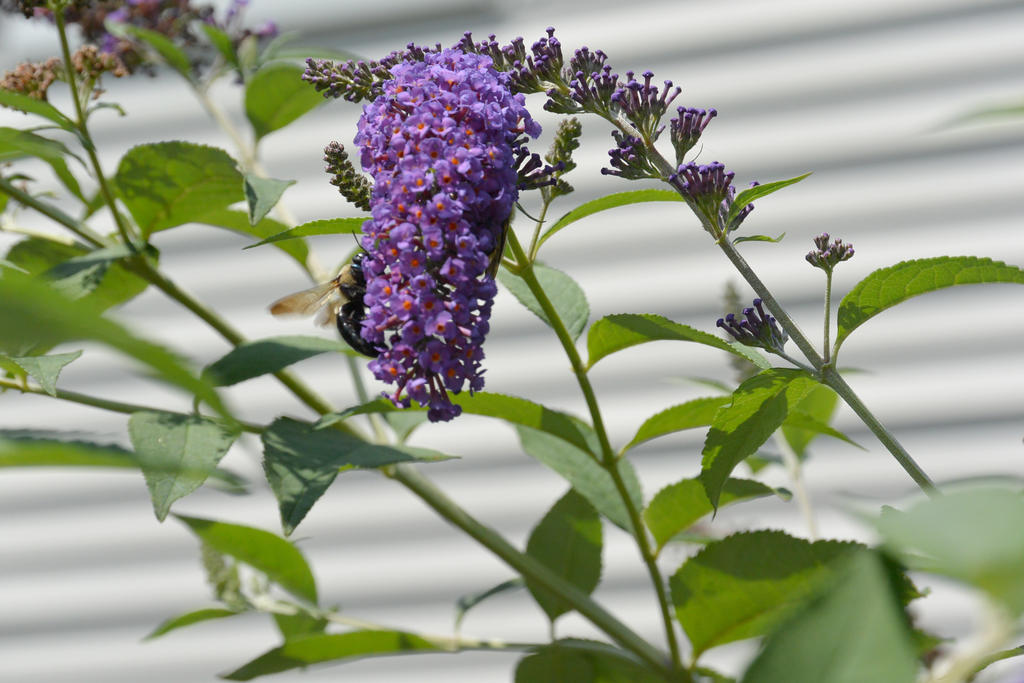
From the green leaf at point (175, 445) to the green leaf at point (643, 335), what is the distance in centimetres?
25

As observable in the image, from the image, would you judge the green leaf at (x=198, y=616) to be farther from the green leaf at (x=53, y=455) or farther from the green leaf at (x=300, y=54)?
the green leaf at (x=53, y=455)

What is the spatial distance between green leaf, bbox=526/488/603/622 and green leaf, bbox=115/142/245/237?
37 centimetres

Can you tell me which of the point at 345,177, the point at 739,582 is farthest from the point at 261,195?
the point at 739,582

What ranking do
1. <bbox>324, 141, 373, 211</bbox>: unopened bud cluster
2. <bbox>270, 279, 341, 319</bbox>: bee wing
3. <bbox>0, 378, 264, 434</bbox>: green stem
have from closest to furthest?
<bbox>324, 141, 373, 211</bbox>: unopened bud cluster < <bbox>0, 378, 264, 434</bbox>: green stem < <bbox>270, 279, 341, 319</bbox>: bee wing

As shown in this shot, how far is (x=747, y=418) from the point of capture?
54 cm

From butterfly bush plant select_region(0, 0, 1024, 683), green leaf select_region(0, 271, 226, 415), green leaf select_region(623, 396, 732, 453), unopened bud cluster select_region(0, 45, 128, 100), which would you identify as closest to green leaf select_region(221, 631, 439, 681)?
butterfly bush plant select_region(0, 0, 1024, 683)

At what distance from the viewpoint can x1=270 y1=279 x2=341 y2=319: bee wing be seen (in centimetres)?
92

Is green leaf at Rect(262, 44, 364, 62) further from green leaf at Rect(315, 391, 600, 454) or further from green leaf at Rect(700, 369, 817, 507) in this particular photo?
green leaf at Rect(700, 369, 817, 507)

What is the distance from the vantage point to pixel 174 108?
354 cm

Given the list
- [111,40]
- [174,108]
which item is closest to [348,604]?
[174,108]

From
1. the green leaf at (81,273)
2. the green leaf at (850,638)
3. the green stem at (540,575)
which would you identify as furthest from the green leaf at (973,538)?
the green leaf at (81,273)

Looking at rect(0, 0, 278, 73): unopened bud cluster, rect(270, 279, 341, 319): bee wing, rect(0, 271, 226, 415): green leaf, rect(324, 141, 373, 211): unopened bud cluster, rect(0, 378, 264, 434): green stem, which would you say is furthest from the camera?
rect(0, 0, 278, 73): unopened bud cluster

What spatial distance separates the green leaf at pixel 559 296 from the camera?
721 millimetres

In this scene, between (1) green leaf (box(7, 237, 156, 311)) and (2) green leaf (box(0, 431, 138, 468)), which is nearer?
(2) green leaf (box(0, 431, 138, 468))
